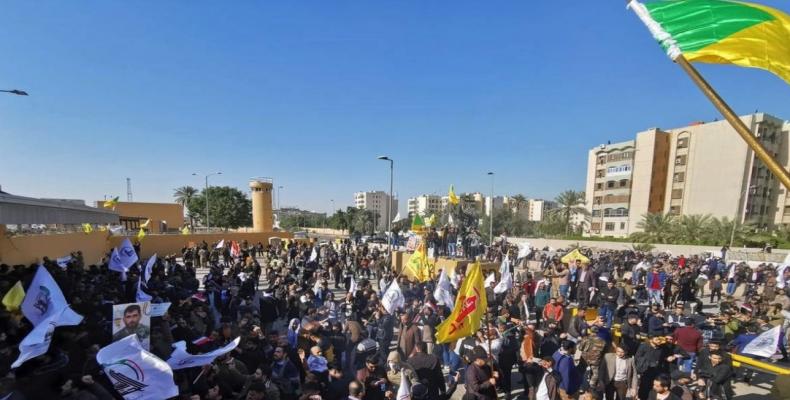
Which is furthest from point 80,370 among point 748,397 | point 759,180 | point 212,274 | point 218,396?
point 759,180

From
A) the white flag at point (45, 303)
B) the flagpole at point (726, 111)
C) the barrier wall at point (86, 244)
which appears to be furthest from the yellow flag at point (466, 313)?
the barrier wall at point (86, 244)

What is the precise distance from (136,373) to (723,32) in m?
6.25

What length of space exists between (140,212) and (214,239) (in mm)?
16241

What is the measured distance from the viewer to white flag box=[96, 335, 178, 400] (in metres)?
3.50

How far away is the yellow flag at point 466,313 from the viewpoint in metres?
5.66

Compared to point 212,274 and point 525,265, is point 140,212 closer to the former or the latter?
point 212,274

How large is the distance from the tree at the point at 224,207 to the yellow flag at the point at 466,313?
58.0 meters

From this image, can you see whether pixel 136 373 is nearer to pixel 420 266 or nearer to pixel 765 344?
pixel 765 344

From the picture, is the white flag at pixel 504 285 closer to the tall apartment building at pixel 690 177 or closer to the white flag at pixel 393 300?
the white flag at pixel 393 300

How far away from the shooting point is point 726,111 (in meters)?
2.44

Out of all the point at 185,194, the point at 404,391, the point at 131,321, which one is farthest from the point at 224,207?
the point at 404,391

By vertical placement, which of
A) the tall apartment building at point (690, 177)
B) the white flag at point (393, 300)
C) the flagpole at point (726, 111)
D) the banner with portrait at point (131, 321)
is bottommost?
the white flag at point (393, 300)

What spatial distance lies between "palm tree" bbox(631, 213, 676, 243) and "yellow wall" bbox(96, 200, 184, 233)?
1977 inches

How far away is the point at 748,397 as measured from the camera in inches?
261
